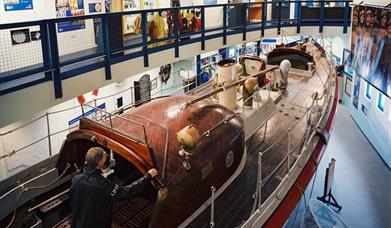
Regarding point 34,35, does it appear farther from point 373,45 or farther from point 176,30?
point 373,45

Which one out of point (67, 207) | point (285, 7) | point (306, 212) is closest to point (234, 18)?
point (285, 7)

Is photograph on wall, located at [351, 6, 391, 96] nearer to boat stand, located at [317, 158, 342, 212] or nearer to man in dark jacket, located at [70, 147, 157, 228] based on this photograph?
boat stand, located at [317, 158, 342, 212]

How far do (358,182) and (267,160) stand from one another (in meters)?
3.63

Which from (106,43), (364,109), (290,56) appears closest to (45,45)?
(106,43)

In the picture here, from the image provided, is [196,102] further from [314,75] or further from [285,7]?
[285,7]

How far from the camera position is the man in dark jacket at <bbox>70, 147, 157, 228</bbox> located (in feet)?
8.89

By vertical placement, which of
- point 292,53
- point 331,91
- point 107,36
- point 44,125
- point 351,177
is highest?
point 107,36

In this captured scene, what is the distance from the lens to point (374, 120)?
9562 mm

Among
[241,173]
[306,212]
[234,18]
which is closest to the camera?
[241,173]


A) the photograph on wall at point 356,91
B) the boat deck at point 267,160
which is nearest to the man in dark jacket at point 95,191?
the boat deck at point 267,160

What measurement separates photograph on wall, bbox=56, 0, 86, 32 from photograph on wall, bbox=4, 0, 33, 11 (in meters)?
0.65

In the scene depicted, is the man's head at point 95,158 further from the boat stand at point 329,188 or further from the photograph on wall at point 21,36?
the boat stand at point 329,188

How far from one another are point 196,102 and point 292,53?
544 cm

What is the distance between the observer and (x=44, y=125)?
7.54 meters
